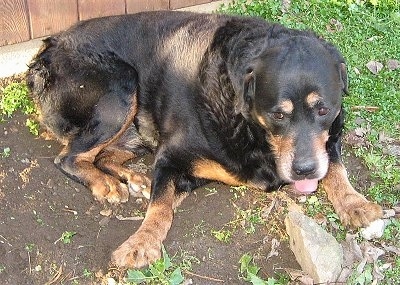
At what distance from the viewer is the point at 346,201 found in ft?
14.7

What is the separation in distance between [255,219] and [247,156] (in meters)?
0.45

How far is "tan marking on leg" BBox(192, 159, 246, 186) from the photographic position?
4.54 m

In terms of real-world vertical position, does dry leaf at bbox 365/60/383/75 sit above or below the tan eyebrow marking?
below

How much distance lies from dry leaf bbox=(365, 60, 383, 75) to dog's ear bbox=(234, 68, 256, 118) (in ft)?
7.47

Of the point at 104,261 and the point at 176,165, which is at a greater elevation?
the point at 176,165

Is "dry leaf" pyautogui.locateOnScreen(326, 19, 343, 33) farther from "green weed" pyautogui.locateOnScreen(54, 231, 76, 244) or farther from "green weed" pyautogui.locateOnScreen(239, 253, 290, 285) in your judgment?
"green weed" pyautogui.locateOnScreen(54, 231, 76, 244)

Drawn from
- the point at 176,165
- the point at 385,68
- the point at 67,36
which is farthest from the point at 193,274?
the point at 385,68

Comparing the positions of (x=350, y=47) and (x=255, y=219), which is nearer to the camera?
(x=255, y=219)

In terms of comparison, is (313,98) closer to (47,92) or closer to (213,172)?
(213,172)

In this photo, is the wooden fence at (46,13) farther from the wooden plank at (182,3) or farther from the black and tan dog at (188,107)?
the black and tan dog at (188,107)

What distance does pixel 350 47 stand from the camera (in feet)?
20.6

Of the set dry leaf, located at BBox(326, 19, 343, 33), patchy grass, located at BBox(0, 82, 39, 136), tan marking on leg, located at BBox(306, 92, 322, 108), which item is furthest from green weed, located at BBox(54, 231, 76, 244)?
dry leaf, located at BBox(326, 19, 343, 33)

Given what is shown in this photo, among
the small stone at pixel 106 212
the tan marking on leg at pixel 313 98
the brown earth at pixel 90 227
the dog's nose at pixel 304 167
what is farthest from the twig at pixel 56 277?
the tan marking on leg at pixel 313 98

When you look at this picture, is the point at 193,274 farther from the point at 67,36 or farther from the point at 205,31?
the point at 67,36
